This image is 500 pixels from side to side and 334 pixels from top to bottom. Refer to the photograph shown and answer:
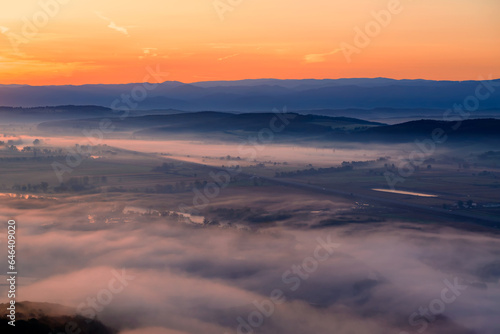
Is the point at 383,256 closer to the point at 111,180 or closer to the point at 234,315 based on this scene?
the point at 234,315

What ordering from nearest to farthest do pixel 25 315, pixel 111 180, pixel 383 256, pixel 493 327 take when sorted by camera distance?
1. pixel 25 315
2. pixel 493 327
3. pixel 383 256
4. pixel 111 180

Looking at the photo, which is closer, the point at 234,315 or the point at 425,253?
the point at 234,315

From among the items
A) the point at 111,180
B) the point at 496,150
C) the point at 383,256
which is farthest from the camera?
the point at 496,150

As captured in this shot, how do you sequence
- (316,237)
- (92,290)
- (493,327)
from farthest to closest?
1. (316,237)
2. (92,290)
3. (493,327)

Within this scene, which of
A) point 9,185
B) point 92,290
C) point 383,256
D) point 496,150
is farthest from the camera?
point 496,150

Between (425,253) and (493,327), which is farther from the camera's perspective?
(425,253)

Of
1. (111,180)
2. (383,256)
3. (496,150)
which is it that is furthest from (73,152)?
(383,256)

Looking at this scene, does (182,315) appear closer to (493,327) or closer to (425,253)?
(493,327)

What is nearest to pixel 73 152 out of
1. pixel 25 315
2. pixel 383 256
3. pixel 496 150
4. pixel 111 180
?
pixel 111 180

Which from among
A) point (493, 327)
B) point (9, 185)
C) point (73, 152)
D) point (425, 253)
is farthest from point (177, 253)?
point (73, 152)
